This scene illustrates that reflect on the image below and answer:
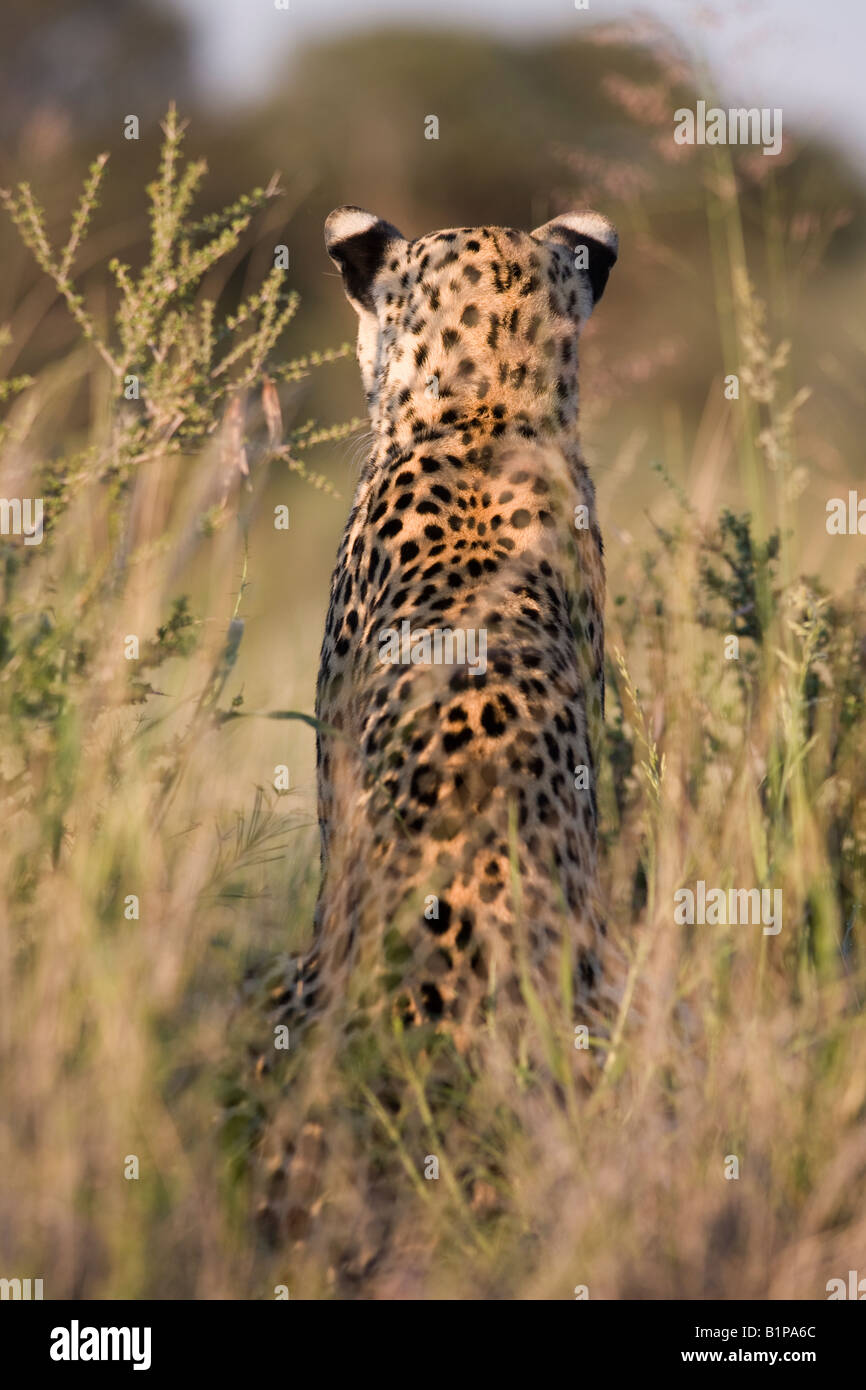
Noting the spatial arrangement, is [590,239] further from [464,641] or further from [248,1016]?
[248,1016]

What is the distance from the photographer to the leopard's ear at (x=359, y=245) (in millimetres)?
3994

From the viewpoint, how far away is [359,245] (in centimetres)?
403

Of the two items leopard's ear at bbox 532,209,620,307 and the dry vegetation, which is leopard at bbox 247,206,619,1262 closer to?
leopard's ear at bbox 532,209,620,307

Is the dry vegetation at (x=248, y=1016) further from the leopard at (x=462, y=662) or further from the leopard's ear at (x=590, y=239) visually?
the leopard's ear at (x=590, y=239)

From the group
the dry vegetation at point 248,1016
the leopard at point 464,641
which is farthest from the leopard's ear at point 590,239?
the dry vegetation at point 248,1016

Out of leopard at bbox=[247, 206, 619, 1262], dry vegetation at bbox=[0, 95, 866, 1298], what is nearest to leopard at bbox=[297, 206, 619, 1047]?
leopard at bbox=[247, 206, 619, 1262]

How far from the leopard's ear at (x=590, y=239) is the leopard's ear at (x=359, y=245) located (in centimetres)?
40

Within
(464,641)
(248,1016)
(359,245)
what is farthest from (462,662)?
(359,245)

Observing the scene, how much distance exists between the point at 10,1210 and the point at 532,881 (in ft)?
3.34

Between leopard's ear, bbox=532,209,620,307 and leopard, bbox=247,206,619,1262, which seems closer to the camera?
leopard, bbox=247,206,619,1262

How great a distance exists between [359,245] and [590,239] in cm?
60

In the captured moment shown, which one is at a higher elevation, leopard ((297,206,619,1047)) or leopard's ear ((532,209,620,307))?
leopard's ear ((532,209,620,307))

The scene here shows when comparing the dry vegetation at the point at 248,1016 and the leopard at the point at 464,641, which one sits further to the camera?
the leopard at the point at 464,641

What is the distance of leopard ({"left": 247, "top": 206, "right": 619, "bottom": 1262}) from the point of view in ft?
8.99
